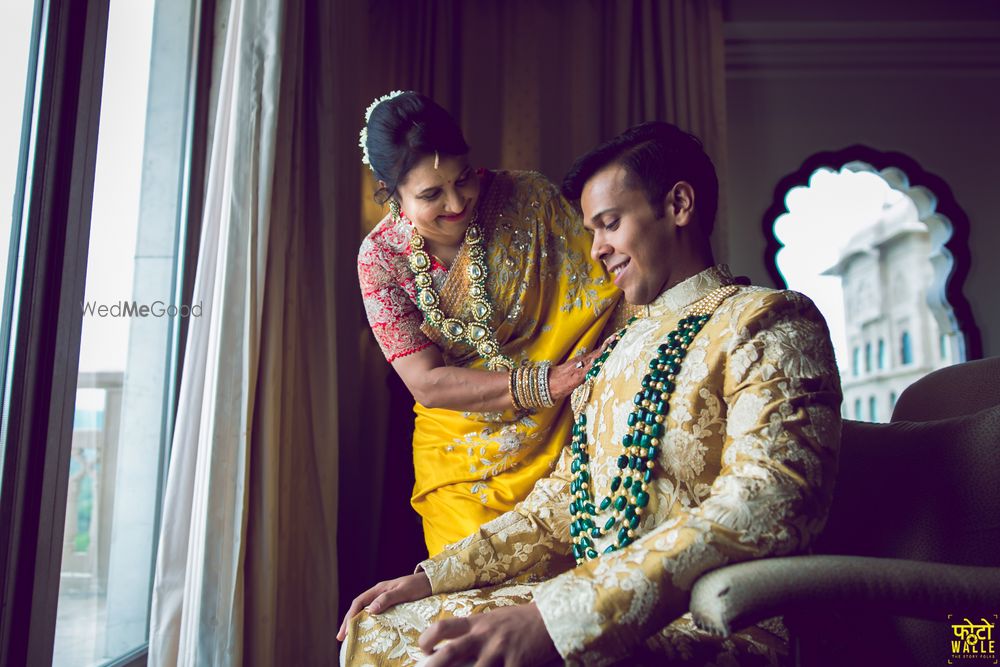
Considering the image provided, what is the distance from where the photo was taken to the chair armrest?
2.65 ft

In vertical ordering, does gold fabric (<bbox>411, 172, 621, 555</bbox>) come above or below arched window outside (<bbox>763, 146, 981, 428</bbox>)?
below

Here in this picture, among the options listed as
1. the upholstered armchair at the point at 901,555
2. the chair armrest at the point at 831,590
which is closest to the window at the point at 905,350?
the upholstered armchair at the point at 901,555

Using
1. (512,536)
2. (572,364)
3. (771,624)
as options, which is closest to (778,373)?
(771,624)

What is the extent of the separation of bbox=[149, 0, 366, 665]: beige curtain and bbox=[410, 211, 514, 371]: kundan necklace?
0.39 metres

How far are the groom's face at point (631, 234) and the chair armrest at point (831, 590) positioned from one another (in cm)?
57

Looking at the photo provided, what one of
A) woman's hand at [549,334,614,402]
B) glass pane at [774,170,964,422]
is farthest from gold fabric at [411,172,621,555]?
glass pane at [774,170,964,422]

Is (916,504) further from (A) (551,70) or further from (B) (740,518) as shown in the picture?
(A) (551,70)

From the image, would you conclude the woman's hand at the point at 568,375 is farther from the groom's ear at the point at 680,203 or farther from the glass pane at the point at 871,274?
the glass pane at the point at 871,274

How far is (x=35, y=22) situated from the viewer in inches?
61.1

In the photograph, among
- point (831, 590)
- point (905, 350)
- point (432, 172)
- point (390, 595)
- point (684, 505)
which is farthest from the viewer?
point (905, 350)

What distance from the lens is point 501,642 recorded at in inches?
35.7

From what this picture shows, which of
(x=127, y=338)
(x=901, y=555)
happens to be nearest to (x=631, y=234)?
(x=901, y=555)

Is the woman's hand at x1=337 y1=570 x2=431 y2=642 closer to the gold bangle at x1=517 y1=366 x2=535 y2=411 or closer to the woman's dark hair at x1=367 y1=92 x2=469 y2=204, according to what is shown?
the gold bangle at x1=517 y1=366 x2=535 y2=411

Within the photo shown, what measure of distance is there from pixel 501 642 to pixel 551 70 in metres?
2.68
